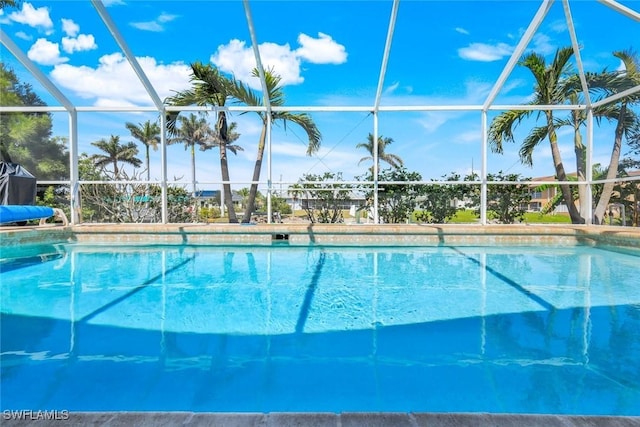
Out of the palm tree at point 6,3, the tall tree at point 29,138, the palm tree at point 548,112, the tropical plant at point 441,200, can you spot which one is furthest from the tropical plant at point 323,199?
the palm tree at point 6,3

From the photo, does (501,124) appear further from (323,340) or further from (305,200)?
(323,340)

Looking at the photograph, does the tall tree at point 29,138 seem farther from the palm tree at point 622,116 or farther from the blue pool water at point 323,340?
the palm tree at point 622,116

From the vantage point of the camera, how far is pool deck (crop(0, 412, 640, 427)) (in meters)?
1.00

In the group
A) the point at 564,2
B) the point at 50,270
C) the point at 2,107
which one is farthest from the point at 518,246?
the point at 2,107

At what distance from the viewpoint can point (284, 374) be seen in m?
1.89

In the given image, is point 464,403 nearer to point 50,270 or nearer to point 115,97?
point 50,270

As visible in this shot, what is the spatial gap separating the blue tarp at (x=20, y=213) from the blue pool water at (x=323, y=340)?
123cm

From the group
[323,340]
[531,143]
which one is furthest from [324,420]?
[531,143]

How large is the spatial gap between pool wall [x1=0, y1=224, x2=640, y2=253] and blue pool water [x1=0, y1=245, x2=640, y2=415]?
216 centimetres

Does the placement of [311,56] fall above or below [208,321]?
above

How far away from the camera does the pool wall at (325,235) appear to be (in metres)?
6.63

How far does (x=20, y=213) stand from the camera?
5.38m

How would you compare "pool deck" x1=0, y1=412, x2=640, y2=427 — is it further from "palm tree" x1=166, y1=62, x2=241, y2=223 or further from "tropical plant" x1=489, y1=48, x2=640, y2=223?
"tropical plant" x1=489, y1=48, x2=640, y2=223

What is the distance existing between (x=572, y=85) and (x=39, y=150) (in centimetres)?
1178
